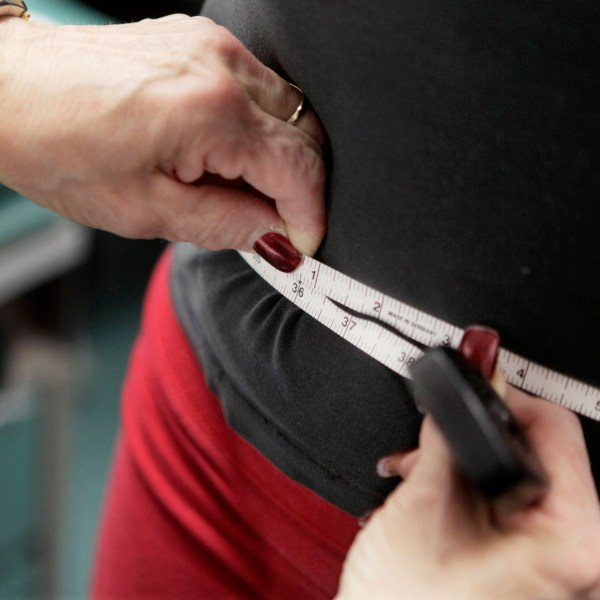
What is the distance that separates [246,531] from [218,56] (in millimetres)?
500

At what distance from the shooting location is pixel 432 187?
21.5 inches

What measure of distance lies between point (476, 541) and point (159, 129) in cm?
37

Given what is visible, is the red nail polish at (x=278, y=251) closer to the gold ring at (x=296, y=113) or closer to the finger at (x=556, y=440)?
the gold ring at (x=296, y=113)

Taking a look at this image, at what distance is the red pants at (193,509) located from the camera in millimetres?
752

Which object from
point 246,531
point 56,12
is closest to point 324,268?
point 246,531

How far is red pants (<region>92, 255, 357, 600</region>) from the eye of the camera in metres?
0.75

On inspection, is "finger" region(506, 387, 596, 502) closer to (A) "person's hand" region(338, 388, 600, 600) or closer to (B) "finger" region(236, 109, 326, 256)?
(A) "person's hand" region(338, 388, 600, 600)

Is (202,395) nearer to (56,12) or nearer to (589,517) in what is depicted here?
(589,517)

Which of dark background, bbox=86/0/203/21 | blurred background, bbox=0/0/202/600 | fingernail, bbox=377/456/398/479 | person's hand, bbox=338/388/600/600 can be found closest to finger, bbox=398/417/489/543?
person's hand, bbox=338/388/600/600

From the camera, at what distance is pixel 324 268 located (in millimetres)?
659

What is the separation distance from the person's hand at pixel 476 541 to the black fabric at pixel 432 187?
0.10 meters

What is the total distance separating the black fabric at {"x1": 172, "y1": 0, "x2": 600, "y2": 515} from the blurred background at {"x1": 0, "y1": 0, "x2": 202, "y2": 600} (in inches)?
37.0

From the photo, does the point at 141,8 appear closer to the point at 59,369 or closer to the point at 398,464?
the point at 59,369

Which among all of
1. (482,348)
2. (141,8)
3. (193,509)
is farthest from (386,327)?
(141,8)
